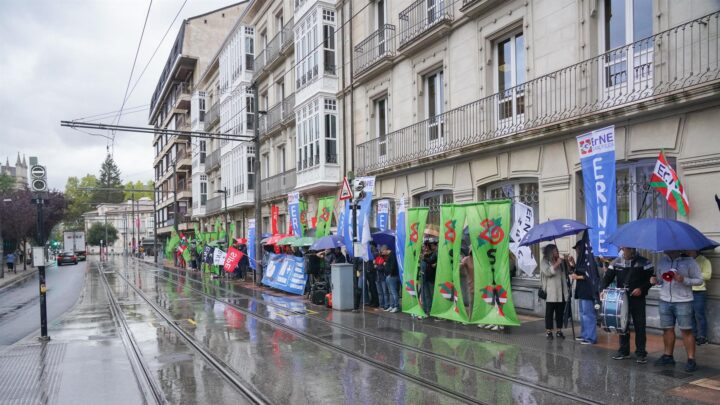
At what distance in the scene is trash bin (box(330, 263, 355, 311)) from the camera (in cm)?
1441

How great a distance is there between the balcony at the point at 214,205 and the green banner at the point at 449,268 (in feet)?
96.0

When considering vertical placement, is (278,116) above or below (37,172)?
above

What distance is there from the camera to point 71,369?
845cm

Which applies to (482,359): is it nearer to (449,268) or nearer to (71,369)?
(449,268)

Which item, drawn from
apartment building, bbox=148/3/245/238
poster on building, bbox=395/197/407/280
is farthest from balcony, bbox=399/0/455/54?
apartment building, bbox=148/3/245/238

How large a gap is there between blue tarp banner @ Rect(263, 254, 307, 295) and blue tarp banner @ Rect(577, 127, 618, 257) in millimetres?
10568

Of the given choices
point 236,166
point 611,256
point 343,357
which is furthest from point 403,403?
point 236,166

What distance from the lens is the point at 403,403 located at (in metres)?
6.22

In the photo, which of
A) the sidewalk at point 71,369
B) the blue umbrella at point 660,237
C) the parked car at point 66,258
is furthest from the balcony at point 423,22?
the parked car at point 66,258

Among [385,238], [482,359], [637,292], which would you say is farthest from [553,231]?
[385,238]

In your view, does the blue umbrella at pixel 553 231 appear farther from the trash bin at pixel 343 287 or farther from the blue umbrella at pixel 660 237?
the trash bin at pixel 343 287

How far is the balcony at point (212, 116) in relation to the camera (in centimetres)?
4117

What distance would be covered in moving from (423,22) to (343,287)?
29.3 feet

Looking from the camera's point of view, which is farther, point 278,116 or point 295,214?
point 278,116
